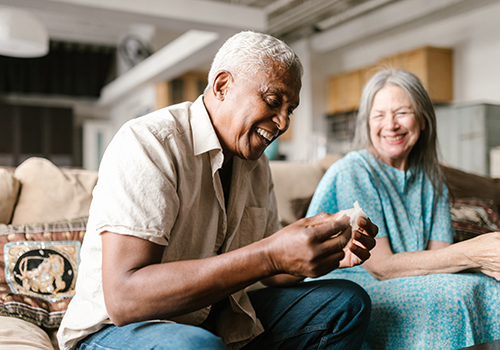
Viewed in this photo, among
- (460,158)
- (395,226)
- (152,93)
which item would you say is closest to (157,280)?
(395,226)

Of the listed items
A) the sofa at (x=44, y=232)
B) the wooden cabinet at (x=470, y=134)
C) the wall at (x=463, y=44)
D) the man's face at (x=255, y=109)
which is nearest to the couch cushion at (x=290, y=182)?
the sofa at (x=44, y=232)

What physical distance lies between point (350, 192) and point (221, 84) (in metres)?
0.61

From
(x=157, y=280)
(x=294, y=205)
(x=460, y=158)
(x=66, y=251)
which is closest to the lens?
(x=157, y=280)

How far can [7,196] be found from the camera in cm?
160

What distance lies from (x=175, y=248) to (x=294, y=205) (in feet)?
3.64

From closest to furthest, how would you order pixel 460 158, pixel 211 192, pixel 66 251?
pixel 211 192 < pixel 66 251 < pixel 460 158

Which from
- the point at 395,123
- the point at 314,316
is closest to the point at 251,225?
the point at 314,316

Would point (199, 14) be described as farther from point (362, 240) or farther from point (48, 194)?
point (362, 240)

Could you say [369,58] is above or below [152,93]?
above

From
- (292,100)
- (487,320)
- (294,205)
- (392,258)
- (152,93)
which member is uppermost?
(152,93)

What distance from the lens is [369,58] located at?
6.93 metres

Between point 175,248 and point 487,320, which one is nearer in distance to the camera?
point 175,248

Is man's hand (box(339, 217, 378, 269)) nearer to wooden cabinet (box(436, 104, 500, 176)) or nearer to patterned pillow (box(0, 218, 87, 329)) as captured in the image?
patterned pillow (box(0, 218, 87, 329))

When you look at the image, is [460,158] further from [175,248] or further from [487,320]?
[175,248]
